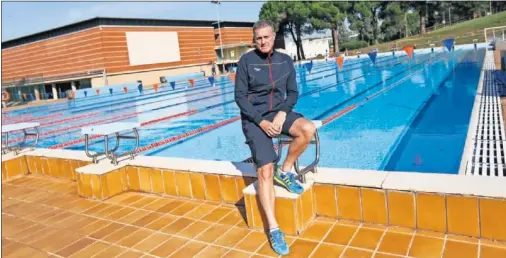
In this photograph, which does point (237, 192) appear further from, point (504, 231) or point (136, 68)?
point (136, 68)

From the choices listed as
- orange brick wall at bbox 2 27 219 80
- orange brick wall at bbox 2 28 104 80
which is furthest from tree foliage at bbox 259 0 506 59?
orange brick wall at bbox 2 28 104 80

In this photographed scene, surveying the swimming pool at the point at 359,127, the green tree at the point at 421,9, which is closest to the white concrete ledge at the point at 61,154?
the swimming pool at the point at 359,127

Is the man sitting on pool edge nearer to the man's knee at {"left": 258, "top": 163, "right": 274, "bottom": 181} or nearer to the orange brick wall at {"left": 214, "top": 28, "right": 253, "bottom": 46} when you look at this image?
the man's knee at {"left": 258, "top": 163, "right": 274, "bottom": 181}

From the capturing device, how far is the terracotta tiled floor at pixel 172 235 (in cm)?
223

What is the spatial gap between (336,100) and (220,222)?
31.5 feet

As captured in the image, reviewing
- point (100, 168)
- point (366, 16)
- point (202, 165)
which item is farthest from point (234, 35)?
point (202, 165)

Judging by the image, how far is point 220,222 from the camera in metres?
2.85

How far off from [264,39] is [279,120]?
501 mm

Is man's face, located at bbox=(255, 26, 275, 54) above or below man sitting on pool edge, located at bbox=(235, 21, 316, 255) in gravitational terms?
above

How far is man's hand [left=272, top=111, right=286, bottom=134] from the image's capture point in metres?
2.36

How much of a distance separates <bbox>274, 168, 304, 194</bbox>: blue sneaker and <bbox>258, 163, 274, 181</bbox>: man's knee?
7.2 inches

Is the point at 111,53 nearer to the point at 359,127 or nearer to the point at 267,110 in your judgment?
the point at 359,127

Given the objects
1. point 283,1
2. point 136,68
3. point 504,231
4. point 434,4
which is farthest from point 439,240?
point 434,4

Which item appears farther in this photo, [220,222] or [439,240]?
[220,222]
